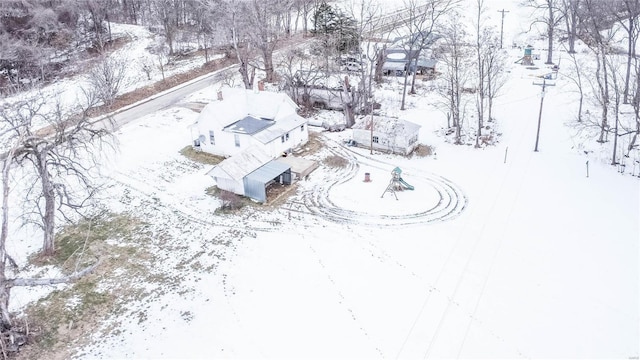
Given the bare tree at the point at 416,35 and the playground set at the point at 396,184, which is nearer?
A: the playground set at the point at 396,184

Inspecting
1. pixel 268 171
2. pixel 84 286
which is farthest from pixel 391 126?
pixel 84 286

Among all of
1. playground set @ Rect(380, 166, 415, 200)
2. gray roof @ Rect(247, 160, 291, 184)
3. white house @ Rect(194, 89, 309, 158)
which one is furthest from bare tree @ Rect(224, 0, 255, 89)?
playground set @ Rect(380, 166, 415, 200)

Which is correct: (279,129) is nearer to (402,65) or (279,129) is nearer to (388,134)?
(388,134)

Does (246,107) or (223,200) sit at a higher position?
(246,107)

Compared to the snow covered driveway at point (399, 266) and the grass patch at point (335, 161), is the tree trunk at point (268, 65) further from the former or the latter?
the snow covered driveway at point (399, 266)

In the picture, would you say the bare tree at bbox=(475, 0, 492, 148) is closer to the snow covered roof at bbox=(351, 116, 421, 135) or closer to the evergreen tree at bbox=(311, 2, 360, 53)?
the snow covered roof at bbox=(351, 116, 421, 135)

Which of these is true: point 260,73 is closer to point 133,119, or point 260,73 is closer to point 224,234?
point 133,119

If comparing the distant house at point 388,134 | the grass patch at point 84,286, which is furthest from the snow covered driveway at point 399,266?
the distant house at point 388,134
